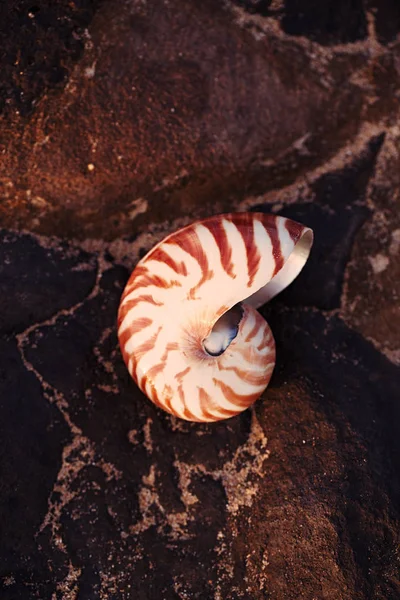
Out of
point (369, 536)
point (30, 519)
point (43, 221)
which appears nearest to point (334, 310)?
point (369, 536)

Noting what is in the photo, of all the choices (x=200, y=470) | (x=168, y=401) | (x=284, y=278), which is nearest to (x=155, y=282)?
(x=168, y=401)

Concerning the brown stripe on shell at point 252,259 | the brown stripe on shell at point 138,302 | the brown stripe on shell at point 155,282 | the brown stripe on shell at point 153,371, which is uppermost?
the brown stripe on shell at point 252,259

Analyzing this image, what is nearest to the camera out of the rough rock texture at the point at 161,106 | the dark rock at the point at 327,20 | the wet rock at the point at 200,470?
the wet rock at the point at 200,470

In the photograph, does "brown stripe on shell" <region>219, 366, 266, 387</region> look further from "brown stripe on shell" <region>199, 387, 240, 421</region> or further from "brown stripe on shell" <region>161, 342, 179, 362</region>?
"brown stripe on shell" <region>161, 342, 179, 362</region>

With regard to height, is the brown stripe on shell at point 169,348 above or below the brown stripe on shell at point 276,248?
below

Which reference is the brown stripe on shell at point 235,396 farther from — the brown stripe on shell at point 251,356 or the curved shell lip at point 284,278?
the curved shell lip at point 284,278

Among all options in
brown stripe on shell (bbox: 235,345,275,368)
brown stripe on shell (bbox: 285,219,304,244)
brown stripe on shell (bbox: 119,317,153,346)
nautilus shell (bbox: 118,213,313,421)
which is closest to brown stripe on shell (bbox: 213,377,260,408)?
nautilus shell (bbox: 118,213,313,421)

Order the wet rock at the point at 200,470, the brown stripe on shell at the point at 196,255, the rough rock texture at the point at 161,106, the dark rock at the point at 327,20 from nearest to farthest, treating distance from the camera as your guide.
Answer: the brown stripe on shell at the point at 196,255
the wet rock at the point at 200,470
the rough rock texture at the point at 161,106
the dark rock at the point at 327,20

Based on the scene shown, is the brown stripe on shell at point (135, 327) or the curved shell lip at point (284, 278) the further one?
the curved shell lip at point (284, 278)

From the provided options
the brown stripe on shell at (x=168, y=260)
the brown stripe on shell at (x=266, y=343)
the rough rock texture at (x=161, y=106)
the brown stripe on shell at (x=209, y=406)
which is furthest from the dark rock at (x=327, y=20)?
the brown stripe on shell at (x=209, y=406)

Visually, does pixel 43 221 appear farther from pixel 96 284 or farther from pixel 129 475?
pixel 129 475
